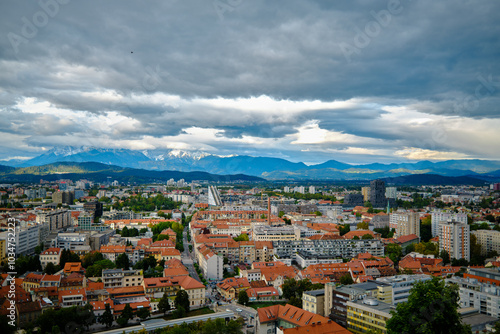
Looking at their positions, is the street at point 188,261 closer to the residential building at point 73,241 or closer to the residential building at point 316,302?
the residential building at point 73,241

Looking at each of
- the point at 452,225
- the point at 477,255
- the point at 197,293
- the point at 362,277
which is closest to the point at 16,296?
the point at 197,293

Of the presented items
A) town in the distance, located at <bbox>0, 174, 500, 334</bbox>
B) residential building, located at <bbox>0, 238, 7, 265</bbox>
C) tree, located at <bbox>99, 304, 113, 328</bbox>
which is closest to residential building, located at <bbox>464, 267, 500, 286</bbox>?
town in the distance, located at <bbox>0, 174, 500, 334</bbox>

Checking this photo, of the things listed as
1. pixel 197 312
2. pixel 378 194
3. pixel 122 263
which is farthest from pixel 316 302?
pixel 378 194

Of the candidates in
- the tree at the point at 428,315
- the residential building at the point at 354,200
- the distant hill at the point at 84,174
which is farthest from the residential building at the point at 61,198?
the distant hill at the point at 84,174

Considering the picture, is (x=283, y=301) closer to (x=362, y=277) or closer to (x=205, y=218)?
(x=362, y=277)

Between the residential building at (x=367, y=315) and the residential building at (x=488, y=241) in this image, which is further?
the residential building at (x=488, y=241)

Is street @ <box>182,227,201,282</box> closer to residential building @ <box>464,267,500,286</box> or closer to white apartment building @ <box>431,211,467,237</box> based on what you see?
residential building @ <box>464,267,500,286</box>

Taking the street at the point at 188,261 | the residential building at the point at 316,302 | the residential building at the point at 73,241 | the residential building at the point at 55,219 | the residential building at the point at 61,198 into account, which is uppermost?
the residential building at the point at 61,198

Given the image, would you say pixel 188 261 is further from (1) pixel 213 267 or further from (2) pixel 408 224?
(2) pixel 408 224

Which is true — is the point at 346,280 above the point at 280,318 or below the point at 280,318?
above
